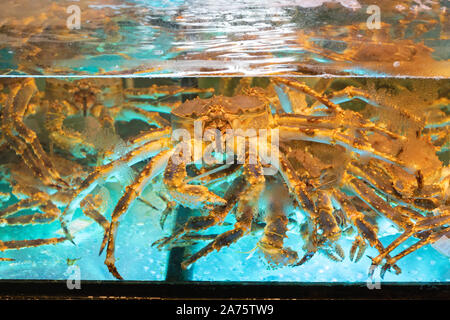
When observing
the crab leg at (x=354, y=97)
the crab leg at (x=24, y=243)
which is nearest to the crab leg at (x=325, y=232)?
the crab leg at (x=354, y=97)

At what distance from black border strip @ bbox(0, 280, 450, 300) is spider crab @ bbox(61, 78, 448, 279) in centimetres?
8

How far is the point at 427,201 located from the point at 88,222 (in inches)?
51.9

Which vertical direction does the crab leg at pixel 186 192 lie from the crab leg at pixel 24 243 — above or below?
above

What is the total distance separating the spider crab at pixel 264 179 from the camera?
1185 mm

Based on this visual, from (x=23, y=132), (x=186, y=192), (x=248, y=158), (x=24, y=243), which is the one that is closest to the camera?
(x=186, y=192)

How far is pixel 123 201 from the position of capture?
1.16m

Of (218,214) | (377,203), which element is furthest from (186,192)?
(377,203)

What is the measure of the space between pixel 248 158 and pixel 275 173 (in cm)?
18

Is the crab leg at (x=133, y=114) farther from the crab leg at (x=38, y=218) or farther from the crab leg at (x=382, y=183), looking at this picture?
the crab leg at (x=382, y=183)

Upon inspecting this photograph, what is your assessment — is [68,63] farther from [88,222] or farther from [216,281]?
[216,281]

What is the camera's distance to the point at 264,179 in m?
1.16

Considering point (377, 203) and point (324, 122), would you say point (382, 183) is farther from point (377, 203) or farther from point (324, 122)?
point (324, 122)

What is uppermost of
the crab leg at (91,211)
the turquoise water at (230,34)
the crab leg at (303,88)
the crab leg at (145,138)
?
the turquoise water at (230,34)

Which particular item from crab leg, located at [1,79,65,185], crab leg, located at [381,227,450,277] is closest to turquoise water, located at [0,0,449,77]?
crab leg, located at [1,79,65,185]
